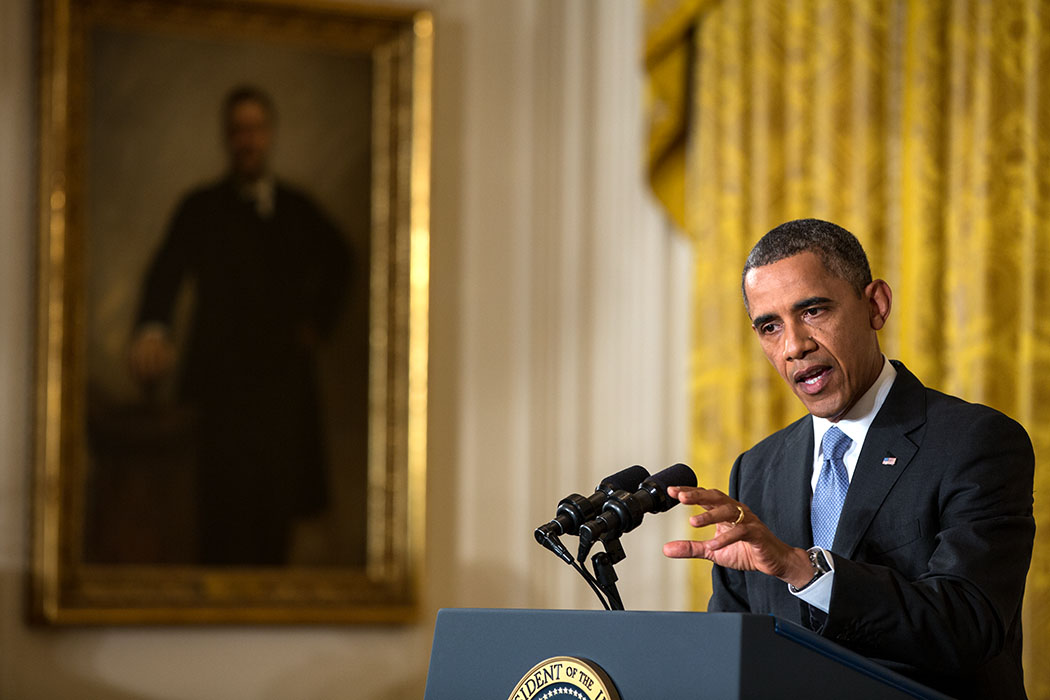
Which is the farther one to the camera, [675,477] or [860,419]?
[860,419]

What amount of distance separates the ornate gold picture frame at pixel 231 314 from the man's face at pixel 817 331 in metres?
3.18

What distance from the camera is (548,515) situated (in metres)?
5.97

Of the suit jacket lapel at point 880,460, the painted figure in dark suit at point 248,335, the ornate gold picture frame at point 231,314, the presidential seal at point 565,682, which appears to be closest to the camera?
the presidential seal at point 565,682

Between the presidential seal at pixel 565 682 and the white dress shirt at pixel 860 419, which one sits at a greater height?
the white dress shirt at pixel 860 419

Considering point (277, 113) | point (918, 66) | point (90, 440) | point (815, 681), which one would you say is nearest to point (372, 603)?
point (90, 440)

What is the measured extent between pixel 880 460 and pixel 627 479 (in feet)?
2.03

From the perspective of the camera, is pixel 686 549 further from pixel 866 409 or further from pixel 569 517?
pixel 866 409

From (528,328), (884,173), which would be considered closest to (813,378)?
(884,173)

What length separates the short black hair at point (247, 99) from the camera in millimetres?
5879

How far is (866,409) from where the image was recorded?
2904mm

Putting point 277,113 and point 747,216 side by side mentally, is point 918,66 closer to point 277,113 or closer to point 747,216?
point 747,216

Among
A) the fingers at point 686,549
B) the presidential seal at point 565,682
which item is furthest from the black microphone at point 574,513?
the presidential seal at point 565,682

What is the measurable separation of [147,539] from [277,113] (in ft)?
6.49

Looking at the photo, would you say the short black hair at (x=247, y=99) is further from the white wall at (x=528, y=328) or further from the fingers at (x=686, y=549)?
the fingers at (x=686, y=549)
